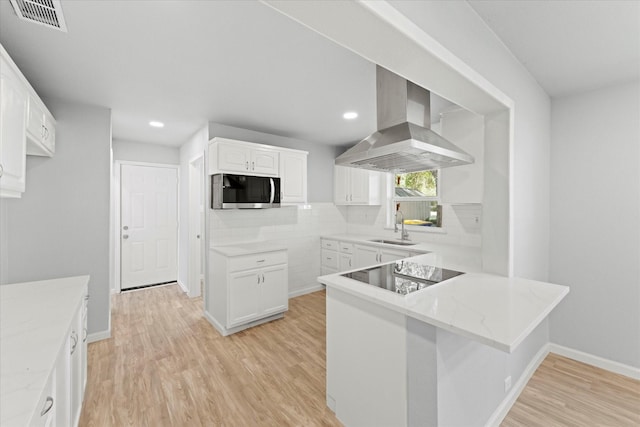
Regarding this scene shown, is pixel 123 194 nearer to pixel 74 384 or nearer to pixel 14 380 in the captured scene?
pixel 74 384

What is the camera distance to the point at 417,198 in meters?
3.93

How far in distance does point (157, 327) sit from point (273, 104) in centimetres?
296

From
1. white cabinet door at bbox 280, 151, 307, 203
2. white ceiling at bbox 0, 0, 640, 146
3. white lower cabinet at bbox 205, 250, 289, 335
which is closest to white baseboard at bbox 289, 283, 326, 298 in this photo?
white lower cabinet at bbox 205, 250, 289, 335

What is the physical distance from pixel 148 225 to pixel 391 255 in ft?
13.6

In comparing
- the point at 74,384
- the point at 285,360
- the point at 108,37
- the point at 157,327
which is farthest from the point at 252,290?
the point at 108,37

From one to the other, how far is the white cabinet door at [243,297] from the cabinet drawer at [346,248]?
1.49 metres

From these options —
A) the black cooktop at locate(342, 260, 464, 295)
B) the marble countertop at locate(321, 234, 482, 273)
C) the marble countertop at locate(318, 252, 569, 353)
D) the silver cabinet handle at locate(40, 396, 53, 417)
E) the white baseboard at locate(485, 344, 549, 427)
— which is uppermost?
the marble countertop at locate(321, 234, 482, 273)

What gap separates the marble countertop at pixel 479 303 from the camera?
1.10 m

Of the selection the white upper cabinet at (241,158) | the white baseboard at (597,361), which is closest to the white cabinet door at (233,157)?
the white upper cabinet at (241,158)

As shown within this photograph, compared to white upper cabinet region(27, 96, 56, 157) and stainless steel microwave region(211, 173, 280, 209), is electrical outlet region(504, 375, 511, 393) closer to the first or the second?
stainless steel microwave region(211, 173, 280, 209)

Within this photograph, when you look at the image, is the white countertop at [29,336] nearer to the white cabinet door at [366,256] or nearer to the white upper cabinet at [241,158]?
the white upper cabinet at [241,158]

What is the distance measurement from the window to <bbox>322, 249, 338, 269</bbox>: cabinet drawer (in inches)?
42.9

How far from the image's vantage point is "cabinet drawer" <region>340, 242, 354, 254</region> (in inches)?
162

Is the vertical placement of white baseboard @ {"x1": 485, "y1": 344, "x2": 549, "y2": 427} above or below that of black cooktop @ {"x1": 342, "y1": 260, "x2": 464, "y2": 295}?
below
